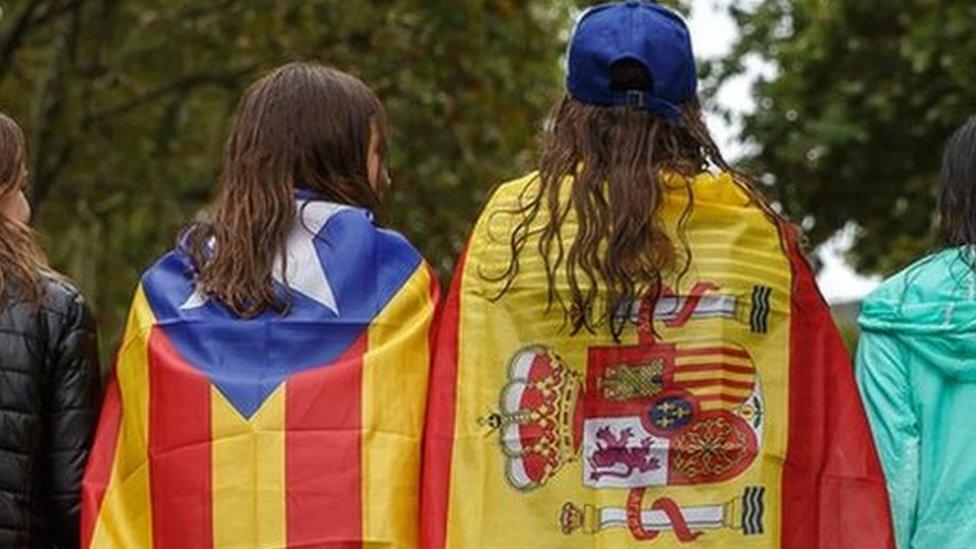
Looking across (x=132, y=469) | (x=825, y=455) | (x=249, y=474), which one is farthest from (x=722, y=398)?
(x=132, y=469)

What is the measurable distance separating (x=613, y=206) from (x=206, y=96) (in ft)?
44.2

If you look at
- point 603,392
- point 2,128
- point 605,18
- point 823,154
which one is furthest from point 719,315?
point 823,154

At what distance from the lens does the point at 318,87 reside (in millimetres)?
5195

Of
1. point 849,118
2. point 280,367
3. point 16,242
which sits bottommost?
point 280,367

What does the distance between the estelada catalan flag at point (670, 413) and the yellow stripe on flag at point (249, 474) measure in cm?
30

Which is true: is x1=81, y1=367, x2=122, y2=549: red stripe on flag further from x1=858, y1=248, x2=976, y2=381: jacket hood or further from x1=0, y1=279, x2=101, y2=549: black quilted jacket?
x1=858, y1=248, x2=976, y2=381: jacket hood

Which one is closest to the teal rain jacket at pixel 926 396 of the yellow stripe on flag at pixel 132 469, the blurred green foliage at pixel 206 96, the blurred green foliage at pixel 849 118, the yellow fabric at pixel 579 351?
the yellow fabric at pixel 579 351

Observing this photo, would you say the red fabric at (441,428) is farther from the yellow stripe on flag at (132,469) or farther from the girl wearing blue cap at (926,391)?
the girl wearing blue cap at (926,391)

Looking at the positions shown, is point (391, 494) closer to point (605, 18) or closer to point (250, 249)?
point (250, 249)

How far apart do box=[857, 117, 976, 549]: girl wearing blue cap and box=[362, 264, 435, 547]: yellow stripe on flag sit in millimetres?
972

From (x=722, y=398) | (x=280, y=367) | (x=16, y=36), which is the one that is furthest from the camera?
(x=16, y=36)

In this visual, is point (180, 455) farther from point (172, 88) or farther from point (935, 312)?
point (172, 88)

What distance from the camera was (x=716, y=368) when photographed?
4863mm

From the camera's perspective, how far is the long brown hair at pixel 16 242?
5.22 m
